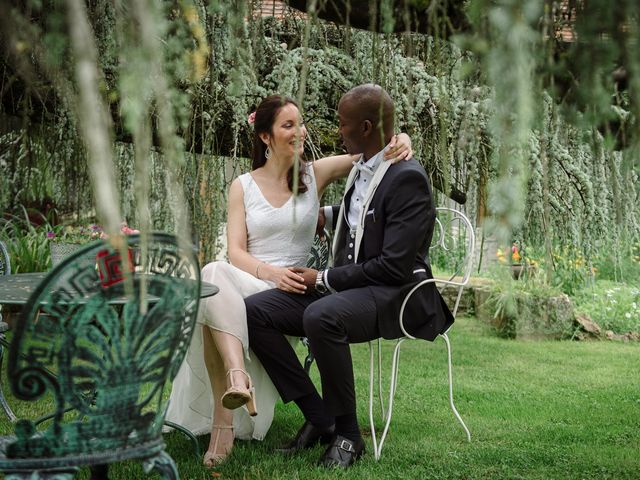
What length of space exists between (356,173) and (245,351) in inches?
30.8

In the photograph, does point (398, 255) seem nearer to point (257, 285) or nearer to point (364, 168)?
point (364, 168)

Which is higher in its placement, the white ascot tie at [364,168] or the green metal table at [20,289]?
the white ascot tie at [364,168]

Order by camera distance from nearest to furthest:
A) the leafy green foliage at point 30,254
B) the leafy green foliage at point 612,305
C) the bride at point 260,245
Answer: the bride at point 260,245 < the leafy green foliage at point 30,254 < the leafy green foliage at point 612,305

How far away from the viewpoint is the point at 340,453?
9.75 feet

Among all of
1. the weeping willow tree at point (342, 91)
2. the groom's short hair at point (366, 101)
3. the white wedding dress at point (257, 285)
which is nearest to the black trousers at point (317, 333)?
the white wedding dress at point (257, 285)

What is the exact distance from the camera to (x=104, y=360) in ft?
5.99

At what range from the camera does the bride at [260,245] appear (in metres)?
3.14

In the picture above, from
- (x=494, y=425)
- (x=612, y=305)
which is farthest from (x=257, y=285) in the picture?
(x=612, y=305)

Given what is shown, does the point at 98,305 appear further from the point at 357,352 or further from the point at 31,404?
the point at 357,352

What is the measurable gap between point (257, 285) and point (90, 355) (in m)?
1.46

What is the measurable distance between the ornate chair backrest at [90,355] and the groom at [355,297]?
3.59 feet

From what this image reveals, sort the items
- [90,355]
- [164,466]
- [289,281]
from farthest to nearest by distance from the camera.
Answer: [289,281]
[164,466]
[90,355]

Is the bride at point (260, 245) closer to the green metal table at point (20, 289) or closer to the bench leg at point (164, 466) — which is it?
the green metal table at point (20, 289)

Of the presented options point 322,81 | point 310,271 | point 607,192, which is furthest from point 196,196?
point 607,192
